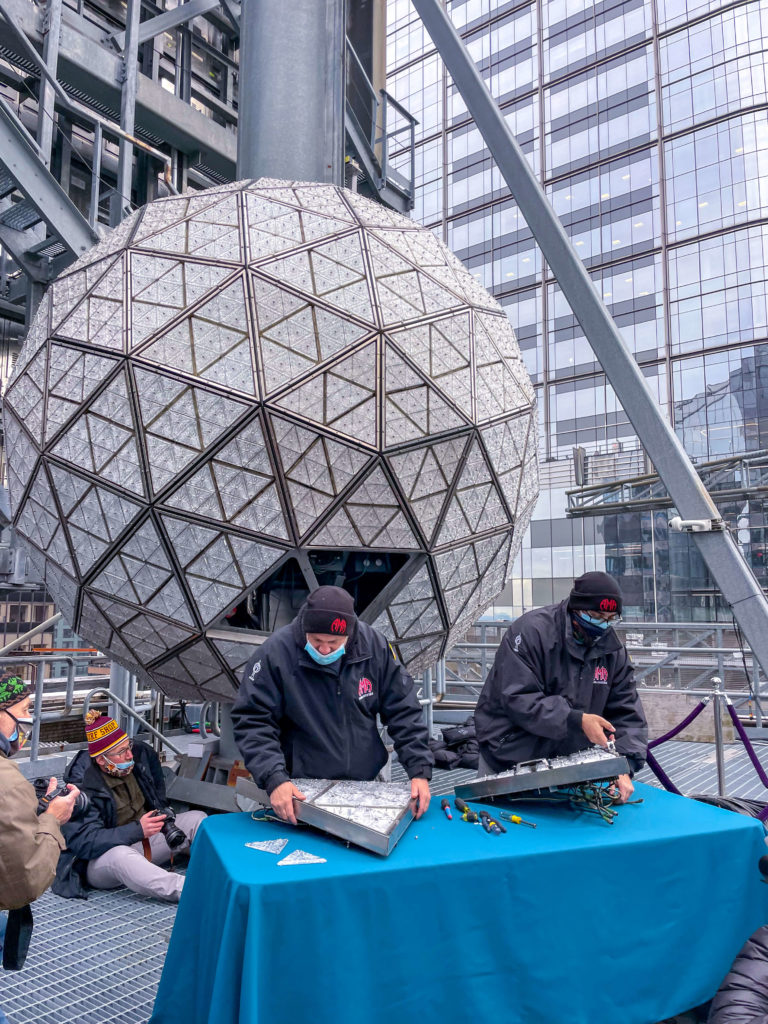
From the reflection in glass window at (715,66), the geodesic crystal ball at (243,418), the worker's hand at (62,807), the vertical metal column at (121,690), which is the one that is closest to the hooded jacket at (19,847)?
the worker's hand at (62,807)

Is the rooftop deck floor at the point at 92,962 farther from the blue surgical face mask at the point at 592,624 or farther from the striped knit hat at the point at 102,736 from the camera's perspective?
the blue surgical face mask at the point at 592,624

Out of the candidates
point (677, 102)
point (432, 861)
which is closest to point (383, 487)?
point (432, 861)

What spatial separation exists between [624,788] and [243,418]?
2162 mm

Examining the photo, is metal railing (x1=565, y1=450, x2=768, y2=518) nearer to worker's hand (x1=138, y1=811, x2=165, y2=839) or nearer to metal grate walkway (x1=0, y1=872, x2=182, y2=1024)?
worker's hand (x1=138, y1=811, x2=165, y2=839)

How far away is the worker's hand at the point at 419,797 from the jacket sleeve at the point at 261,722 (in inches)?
16.7

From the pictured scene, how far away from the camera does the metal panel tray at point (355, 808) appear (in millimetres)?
2100

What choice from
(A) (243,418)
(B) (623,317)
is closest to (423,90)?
(B) (623,317)

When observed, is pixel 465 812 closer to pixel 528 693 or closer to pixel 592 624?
pixel 528 693

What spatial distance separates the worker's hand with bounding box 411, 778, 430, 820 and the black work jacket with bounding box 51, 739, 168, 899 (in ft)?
6.37

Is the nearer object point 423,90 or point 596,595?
point 596,595

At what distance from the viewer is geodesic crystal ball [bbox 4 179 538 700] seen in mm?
3393

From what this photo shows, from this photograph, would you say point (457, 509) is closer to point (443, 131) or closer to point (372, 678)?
point (372, 678)

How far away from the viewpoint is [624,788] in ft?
9.04

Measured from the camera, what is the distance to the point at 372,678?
279 centimetres
